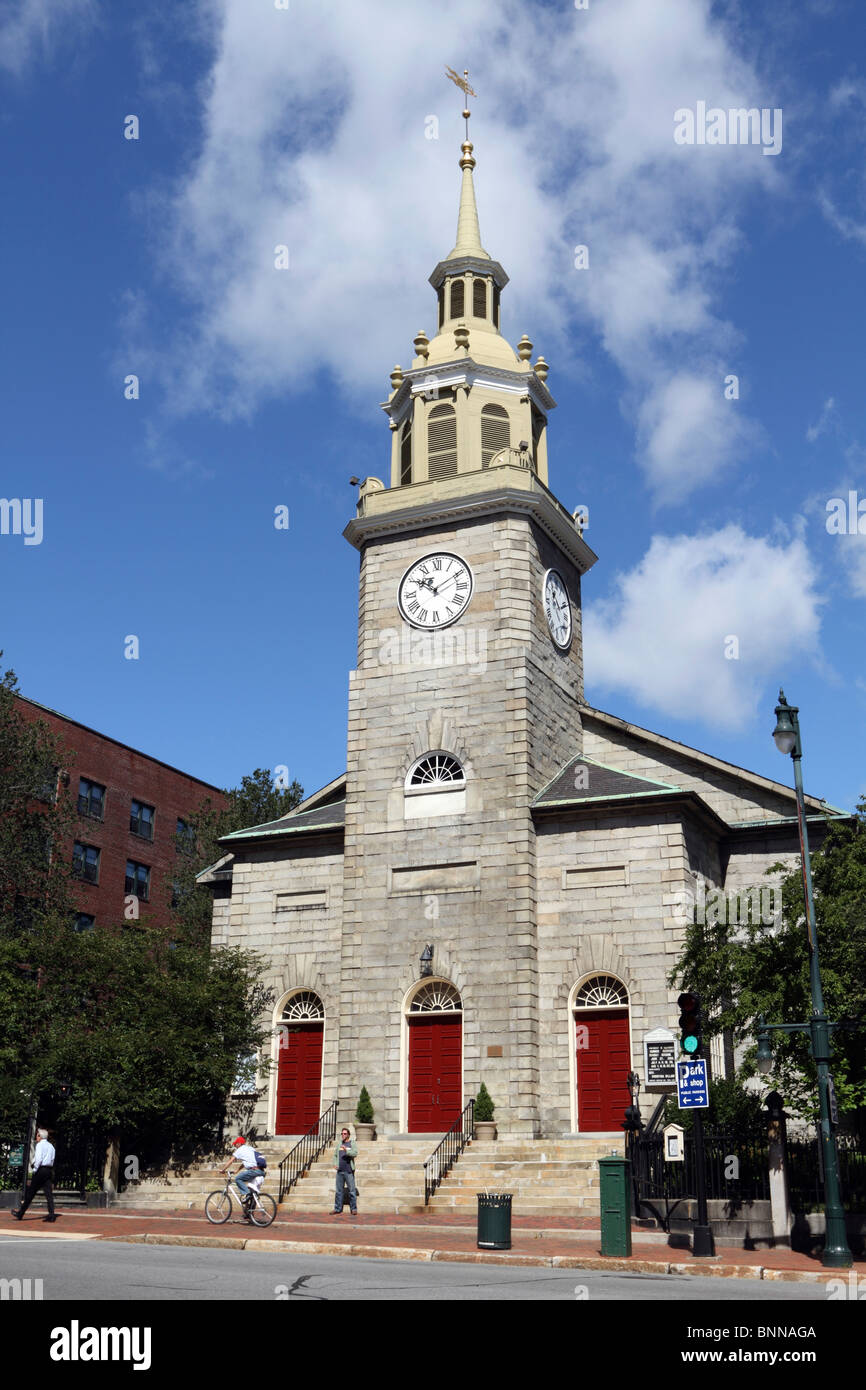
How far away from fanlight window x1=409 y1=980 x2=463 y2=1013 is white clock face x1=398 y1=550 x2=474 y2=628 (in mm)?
9027

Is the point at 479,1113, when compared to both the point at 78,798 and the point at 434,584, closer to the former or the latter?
the point at 434,584

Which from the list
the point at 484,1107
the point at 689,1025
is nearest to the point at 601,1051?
Answer: the point at 484,1107

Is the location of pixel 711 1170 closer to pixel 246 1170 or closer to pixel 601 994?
pixel 601 994

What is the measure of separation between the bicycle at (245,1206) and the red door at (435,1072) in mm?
7251

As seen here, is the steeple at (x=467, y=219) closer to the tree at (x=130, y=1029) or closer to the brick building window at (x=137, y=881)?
the tree at (x=130, y=1029)

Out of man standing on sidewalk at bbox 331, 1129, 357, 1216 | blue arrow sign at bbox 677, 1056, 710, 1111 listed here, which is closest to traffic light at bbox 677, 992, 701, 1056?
blue arrow sign at bbox 677, 1056, 710, 1111

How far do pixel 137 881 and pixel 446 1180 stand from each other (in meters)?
33.4

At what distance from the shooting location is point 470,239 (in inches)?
1511

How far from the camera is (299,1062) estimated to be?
32.0 metres

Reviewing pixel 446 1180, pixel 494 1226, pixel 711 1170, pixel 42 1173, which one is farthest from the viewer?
pixel 446 1180
